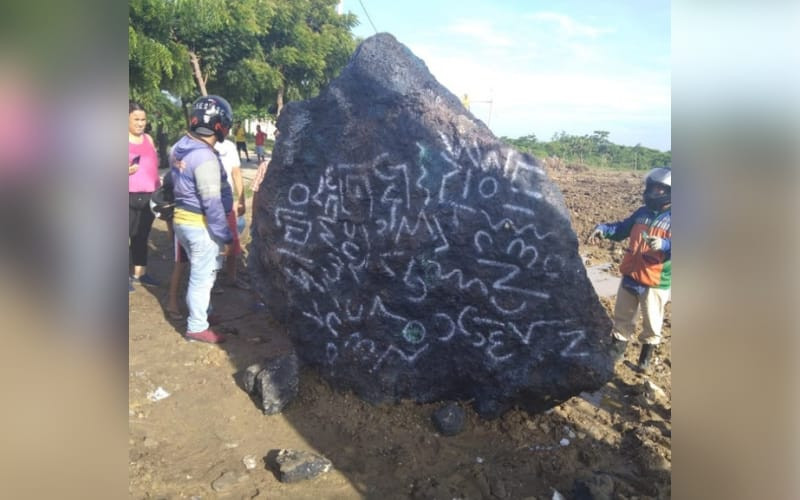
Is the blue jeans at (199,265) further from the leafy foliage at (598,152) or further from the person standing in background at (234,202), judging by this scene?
the leafy foliage at (598,152)

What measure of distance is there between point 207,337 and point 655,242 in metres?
3.54

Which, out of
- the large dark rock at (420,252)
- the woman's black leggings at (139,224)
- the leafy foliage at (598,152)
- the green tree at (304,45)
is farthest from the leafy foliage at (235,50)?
the leafy foliage at (598,152)

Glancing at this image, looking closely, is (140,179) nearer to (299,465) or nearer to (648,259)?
(299,465)

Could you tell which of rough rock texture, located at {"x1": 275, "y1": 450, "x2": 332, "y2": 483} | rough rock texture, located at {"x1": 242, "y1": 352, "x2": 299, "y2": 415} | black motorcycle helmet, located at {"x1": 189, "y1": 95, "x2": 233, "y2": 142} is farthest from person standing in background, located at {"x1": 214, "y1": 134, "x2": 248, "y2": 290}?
rough rock texture, located at {"x1": 275, "y1": 450, "x2": 332, "y2": 483}

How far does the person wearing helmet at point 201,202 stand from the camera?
4156 mm

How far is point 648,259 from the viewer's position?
4176 mm

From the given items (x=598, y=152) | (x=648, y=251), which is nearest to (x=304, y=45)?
(x=648, y=251)

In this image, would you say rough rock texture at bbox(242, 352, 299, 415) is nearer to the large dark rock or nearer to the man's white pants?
the large dark rock

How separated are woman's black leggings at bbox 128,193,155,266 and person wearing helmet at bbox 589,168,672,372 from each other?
13.3ft

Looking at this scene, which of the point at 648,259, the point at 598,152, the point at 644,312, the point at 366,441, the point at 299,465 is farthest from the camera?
the point at 598,152
